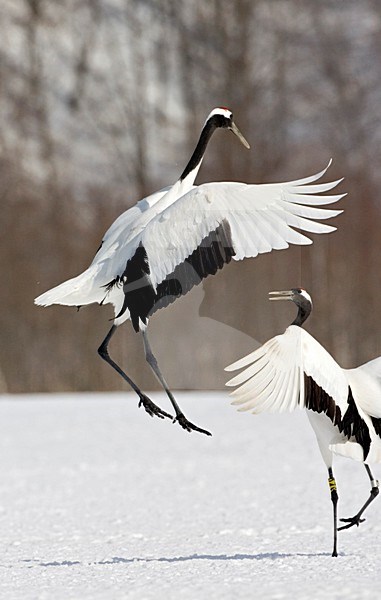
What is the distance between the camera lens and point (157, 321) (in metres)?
4.00

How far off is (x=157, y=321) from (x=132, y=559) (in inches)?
98.0

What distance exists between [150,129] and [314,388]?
72.6 feet

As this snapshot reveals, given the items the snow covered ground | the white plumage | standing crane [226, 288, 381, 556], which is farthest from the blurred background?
the white plumage

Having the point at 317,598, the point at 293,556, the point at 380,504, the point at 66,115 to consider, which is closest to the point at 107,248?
the point at 317,598

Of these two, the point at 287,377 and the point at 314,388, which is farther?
the point at 314,388

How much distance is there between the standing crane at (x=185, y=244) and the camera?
3623 mm

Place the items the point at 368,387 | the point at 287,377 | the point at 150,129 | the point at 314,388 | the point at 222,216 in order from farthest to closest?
the point at 150,129 < the point at 368,387 < the point at 314,388 < the point at 287,377 < the point at 222,216

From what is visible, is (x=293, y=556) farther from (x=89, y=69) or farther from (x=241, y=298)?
(x=89, y=69)

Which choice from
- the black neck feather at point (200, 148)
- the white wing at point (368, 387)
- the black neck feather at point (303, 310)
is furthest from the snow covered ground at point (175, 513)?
the black neck feather at point (200, 148)

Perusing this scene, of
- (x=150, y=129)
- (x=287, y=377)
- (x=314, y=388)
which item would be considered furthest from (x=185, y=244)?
(x=150, y=129)

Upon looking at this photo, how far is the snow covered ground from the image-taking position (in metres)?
5.35

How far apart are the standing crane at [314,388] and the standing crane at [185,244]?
1.26 ft

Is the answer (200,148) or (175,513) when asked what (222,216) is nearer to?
(200,148)

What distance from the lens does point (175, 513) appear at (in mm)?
8109
